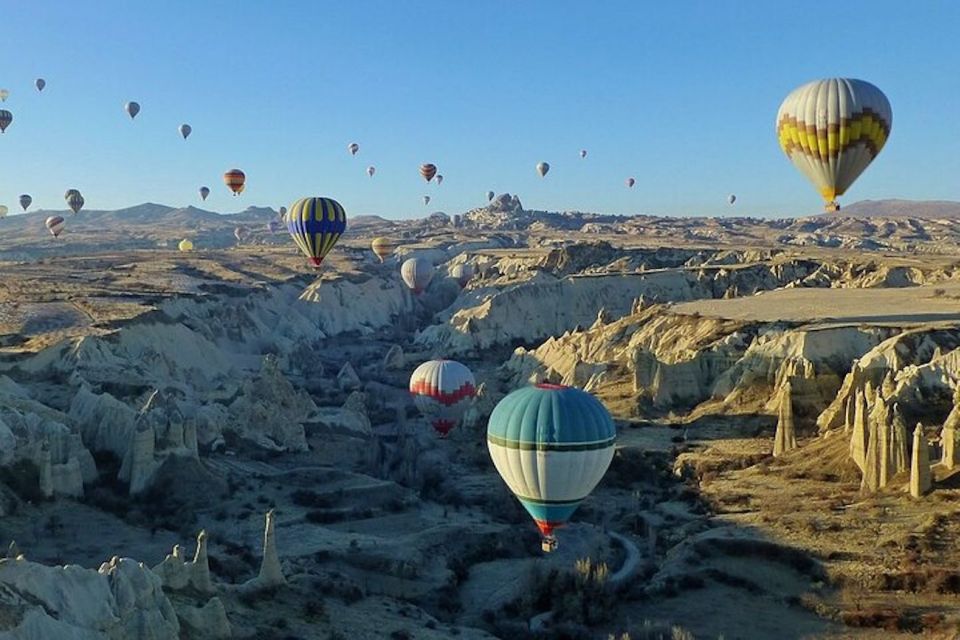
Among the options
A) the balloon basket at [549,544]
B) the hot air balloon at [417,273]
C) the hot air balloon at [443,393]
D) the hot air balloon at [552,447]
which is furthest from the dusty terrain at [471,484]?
the hot air balloon at [417,273]

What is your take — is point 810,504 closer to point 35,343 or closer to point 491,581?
point 491,581

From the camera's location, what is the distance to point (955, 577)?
26281 millimetres

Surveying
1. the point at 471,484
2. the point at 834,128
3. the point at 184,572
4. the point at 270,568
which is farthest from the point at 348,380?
the point at 184,572

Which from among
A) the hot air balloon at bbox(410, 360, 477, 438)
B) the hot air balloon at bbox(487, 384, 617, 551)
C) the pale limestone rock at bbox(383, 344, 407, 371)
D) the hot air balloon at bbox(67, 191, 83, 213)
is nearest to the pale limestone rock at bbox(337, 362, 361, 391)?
the pale limestone rock at bbox(383, 344, 407, 371)

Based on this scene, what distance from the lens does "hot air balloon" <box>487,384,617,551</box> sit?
27.4 metres

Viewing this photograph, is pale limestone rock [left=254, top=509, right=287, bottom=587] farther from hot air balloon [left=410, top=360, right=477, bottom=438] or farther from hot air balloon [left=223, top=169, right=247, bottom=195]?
hot air balloon [left=223, top=169, right=247, bottom=195]

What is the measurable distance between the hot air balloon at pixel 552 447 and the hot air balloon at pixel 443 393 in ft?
72.6

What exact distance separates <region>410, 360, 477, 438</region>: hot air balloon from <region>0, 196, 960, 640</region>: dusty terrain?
126 centimetres

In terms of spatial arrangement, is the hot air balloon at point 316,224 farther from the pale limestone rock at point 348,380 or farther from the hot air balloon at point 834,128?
the hot air balloon at point 834,128

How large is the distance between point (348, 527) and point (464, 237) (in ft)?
478

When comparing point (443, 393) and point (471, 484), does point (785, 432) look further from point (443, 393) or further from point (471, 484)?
point (443, 393)

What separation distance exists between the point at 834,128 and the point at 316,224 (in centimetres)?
3512

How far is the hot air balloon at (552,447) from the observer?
2736 cm

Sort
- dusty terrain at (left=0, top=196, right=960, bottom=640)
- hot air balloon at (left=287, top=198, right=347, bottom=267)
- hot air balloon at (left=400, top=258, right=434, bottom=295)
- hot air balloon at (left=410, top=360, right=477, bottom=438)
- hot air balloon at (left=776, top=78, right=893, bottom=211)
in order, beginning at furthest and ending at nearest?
1. hot air balloon at (left=400, top=258, right=434, bottom=295)
2. hot air balloon at (left=287, top=198, right=347, bottom=267)
3. hot air balloon at (left=410, top=360, right=477, bottom=438)
4. hot air balloon at (left=776, top=78, right=893, bottom=211)
5. dusty terrain at (left=0, top=196, right=960, bottom=640)
